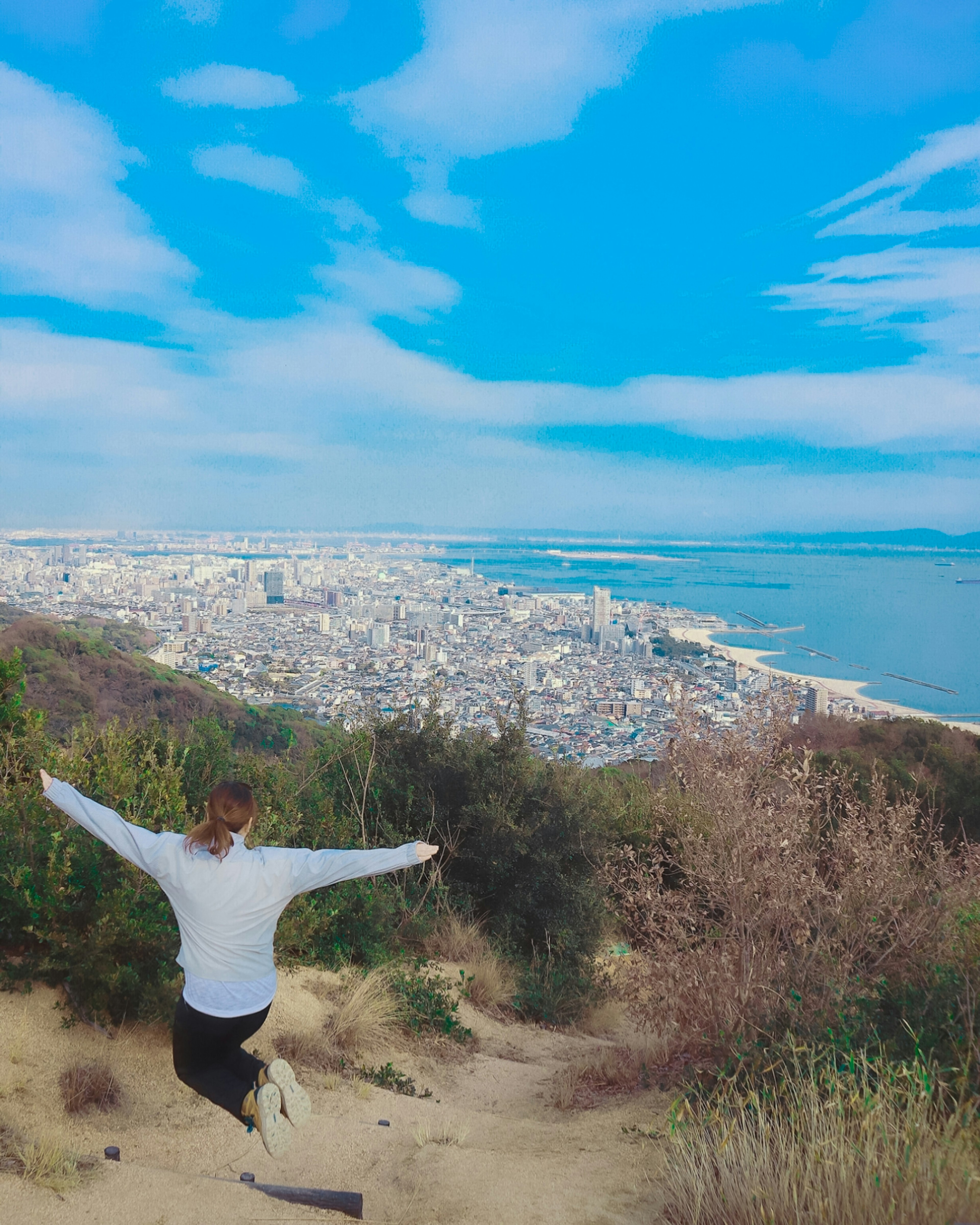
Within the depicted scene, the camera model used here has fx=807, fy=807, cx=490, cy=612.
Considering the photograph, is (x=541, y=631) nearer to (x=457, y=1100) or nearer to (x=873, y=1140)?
(x=457, y=1100)

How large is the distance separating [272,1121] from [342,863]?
38.6 inches

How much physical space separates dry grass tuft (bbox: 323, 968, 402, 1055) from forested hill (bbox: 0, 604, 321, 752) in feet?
19.9

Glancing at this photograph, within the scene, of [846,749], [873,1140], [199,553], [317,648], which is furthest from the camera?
[199,553]

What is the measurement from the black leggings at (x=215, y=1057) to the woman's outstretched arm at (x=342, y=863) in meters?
0.58

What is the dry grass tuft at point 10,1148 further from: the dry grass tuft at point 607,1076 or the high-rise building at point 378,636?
the high-rise building at point 378,636

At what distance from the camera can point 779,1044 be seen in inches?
160

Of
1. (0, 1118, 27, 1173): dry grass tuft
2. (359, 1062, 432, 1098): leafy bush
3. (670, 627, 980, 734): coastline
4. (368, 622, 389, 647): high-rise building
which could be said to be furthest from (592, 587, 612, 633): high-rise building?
(0, 1118, 27, 1173): dry grass tuft

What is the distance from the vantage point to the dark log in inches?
128

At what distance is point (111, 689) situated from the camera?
16.9 metres

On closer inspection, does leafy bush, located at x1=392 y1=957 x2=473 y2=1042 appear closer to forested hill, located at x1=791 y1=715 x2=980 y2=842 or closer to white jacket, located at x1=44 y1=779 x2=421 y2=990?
white jacket, located at x1=44 y1=779 x2=421 y2=990

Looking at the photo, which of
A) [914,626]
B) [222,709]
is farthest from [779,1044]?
[914,626]

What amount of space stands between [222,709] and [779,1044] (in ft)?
48.7

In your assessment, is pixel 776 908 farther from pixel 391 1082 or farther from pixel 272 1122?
pixel 272 1122

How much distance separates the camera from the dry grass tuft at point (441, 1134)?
13.5 ft
